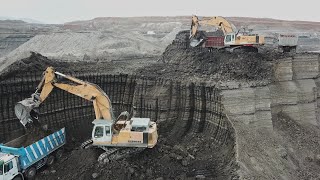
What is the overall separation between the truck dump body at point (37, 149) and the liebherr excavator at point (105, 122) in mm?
1171

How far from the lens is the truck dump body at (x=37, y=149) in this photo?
15.2 metres

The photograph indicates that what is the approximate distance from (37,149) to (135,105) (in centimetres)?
643

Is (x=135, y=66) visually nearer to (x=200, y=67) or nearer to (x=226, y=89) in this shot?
(x=200, y=67)

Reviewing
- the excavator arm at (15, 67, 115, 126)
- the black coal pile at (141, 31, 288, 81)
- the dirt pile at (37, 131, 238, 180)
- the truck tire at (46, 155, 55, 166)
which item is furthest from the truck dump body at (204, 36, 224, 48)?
the truck tire at (46, 155, 55, 166)

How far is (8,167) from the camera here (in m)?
14.6

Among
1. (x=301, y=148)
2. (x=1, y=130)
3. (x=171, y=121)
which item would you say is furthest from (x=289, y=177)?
(x=1, y=130)

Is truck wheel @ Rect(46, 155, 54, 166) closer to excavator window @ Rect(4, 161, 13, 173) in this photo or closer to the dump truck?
the dump truck

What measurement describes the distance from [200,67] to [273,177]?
8449 mm

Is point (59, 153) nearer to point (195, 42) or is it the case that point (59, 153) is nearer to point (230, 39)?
point (230, 39)

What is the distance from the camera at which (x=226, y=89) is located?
18344 millimetres

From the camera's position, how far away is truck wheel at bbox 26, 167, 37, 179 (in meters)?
15.6

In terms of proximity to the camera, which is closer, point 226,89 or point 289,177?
point 289,177

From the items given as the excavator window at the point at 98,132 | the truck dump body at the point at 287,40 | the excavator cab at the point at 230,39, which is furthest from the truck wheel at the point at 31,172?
the truck dump body at the point at 287,40

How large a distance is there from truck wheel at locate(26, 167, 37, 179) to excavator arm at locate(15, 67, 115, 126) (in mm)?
2068
